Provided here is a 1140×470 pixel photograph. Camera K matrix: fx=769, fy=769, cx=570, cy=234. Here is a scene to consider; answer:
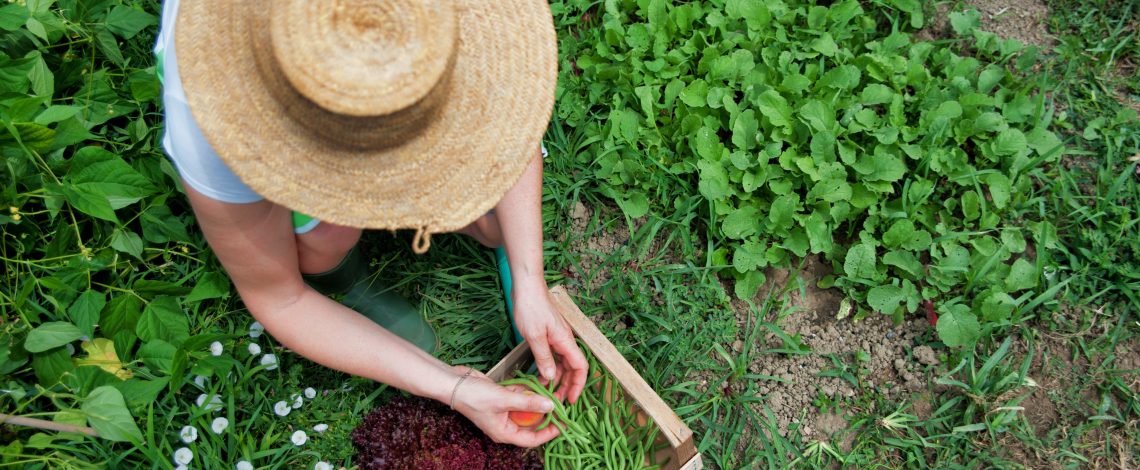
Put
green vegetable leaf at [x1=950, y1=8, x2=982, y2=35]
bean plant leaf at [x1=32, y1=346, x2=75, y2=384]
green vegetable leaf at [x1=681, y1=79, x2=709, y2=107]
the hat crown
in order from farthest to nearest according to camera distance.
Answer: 1. green vegetable leaf at [x1=950, y1=8, x2=982, y2=35]
2. green vegetable leaf at [x1=681, y1=79, x2=709, y2=107]
3. bean plant leaf at [x1=32, y1=346, x2=75, y2=384]
4. the hat crown

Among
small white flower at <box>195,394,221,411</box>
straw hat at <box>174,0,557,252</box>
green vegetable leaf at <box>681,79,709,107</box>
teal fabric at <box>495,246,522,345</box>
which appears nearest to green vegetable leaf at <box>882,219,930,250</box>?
green vegetable leaf at <box>681,79,709,107</box>

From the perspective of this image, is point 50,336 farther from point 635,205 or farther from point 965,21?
point 965,21

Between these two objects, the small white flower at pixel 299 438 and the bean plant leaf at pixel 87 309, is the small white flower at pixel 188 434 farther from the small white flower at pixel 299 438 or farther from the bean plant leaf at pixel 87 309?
the bean plant leaf at pixel 87 309

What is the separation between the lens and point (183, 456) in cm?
207

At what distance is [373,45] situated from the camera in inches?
42.5

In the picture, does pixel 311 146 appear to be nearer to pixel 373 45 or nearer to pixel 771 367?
pixel 373 45

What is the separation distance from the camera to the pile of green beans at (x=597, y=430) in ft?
6.45

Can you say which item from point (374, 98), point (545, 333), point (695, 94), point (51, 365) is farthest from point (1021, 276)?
point (51, 365)

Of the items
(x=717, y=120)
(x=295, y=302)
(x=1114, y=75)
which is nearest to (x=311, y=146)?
(x=295, y=302)

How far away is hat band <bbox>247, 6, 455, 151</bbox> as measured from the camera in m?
1.12

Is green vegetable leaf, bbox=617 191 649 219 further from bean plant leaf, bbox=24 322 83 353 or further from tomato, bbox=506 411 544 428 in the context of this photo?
bean plant leaf, bbox=24 322 83 353

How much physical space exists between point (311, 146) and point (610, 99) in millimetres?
1552

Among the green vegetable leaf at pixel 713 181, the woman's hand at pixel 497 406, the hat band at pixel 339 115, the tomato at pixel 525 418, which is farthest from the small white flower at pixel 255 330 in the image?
the green vegetable leaf at pixel 713 181

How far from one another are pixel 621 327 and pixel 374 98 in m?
1.48
